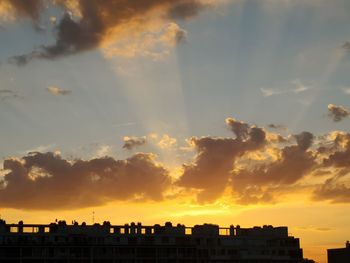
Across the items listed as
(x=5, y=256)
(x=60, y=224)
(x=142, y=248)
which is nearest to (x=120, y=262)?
(x=142, y=248)

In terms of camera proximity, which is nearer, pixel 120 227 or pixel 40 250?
pixel 40 250

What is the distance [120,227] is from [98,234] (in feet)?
26.7

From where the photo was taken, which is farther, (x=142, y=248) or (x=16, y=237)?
(x=142, y=248)

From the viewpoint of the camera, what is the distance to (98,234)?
194 m

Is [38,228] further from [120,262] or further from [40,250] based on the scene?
[120,262]

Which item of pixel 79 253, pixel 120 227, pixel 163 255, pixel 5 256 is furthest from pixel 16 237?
pixel 163 255

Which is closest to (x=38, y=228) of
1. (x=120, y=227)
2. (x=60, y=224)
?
(x=60, y=224)

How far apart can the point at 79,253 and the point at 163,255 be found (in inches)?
1031

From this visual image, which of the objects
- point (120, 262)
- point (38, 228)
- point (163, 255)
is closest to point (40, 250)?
point (38, 228)

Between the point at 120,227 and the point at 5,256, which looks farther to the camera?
the point at 120,227

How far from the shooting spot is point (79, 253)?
190m

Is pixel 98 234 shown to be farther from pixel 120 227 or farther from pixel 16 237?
pixel 16 237

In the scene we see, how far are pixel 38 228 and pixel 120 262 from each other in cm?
2662

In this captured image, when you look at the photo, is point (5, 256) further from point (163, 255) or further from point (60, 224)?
point (163, 255)
